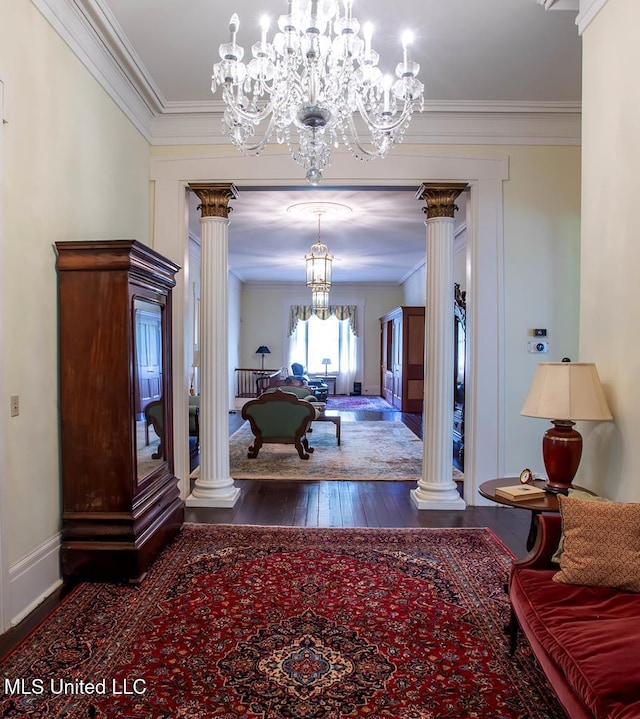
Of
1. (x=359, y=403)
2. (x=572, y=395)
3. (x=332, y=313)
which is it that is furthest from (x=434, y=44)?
(x=332, y=313)

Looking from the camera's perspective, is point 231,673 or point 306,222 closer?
point 231,673

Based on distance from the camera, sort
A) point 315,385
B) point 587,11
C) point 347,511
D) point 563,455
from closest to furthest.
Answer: point 563,455, point 587,11, point 347,511, point 315,385

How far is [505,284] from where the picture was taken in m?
4.11

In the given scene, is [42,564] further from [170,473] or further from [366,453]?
[366,453]

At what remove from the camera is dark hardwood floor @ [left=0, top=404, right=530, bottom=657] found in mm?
3627

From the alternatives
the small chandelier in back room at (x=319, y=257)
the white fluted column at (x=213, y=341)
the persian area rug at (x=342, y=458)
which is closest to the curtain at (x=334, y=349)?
the small chandelier in back room at (x=319, y=257)

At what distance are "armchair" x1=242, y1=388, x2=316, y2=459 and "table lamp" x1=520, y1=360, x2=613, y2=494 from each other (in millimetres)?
3311

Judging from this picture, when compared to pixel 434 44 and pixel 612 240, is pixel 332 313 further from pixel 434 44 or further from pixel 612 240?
pixel 612 240

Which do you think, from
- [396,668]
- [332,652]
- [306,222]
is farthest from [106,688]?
[306,222]

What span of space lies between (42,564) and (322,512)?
1.97 m

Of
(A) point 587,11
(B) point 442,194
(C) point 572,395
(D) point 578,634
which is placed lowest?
(D) point 578,634

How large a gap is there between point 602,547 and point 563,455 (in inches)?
26.8

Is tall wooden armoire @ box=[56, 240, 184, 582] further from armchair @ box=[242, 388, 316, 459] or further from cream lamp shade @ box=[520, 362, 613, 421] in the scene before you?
armchair @ box=[242, 388, 316, 459]

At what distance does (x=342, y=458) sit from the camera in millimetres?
5777
